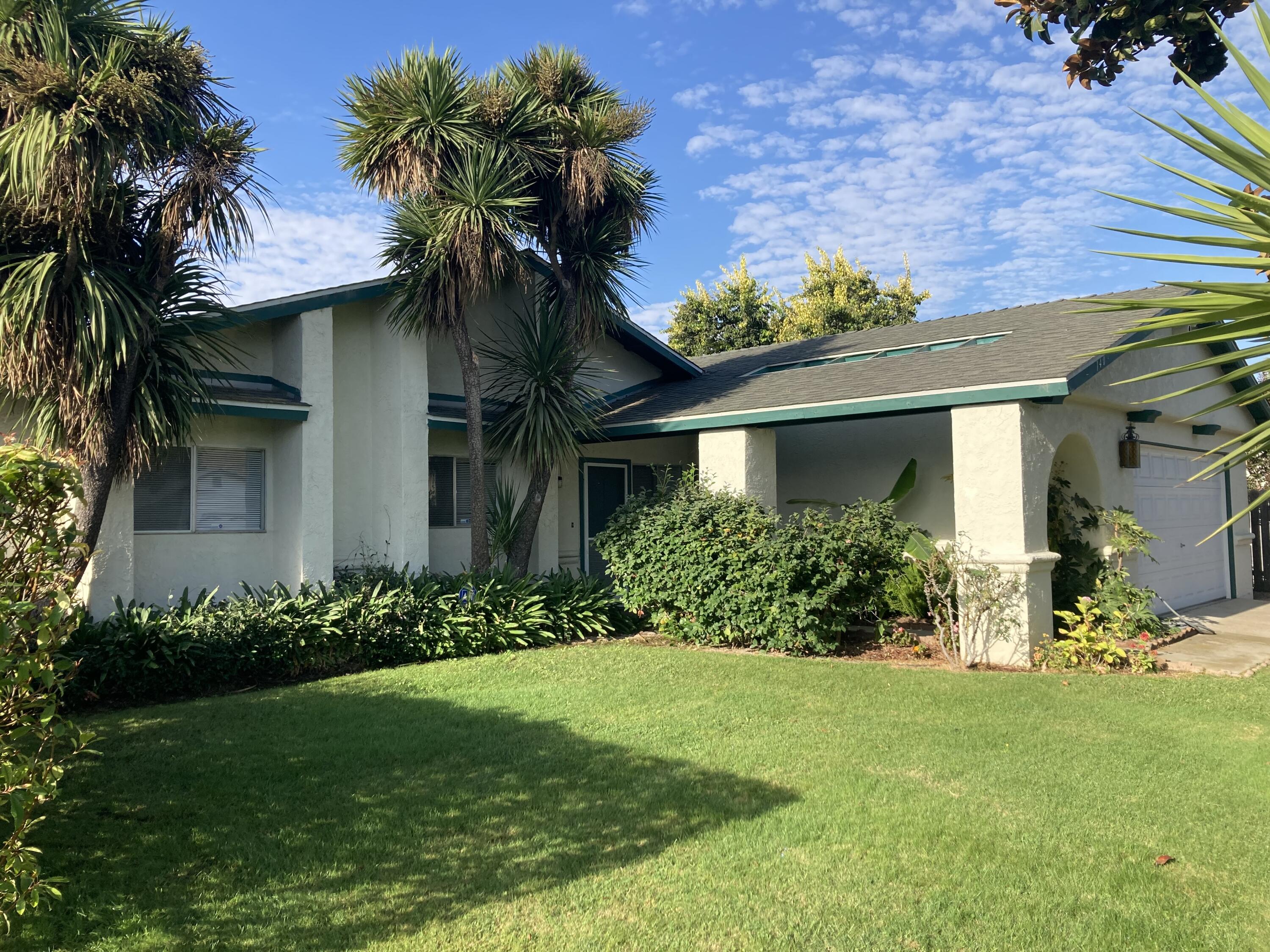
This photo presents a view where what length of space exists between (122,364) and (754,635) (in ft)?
24.4

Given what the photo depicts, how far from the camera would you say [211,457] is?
1080cm

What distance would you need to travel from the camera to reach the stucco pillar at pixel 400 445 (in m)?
11.9

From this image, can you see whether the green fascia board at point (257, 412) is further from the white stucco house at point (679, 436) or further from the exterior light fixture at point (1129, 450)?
the exterior light fixture at point (1129, 450)

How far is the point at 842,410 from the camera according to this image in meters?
10.8

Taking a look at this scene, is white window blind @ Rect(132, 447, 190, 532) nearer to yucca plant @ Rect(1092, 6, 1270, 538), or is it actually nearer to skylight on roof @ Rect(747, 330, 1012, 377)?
skylight on roof @ Rect(747, 330, 1012, 377)

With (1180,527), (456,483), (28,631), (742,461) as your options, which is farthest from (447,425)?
(1180,527)

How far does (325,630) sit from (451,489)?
169 inches

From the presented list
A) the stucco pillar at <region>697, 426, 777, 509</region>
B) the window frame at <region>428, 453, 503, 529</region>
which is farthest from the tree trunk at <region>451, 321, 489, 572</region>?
the stucco pillar at <region>697, 426, 777, 509</region>

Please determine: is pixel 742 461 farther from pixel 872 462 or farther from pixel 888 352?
pixel 888 352

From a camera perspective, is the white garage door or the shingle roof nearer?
the shingle roof

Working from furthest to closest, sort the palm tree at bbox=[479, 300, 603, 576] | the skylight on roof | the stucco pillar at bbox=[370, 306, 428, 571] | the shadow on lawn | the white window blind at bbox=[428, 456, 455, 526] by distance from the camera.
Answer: the white window blind at bbox=[428, 456, 455, 526], the skylight on roof, the palm tree at bbox=[479, 300, 603, 576], the stucco pillar at bbox=[370, 306, 428, 571], the shadow on lawn

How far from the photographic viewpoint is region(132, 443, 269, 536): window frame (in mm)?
10320

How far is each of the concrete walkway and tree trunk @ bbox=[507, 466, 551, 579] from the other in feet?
26.3

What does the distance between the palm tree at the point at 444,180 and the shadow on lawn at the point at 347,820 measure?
5570 mm
